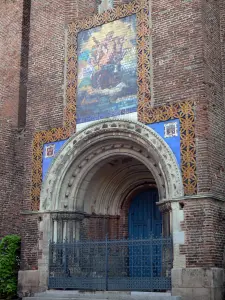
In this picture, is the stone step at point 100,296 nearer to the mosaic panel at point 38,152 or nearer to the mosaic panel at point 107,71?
the mosaic panel at point 38,152

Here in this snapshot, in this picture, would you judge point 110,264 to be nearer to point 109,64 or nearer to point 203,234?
point 203,234

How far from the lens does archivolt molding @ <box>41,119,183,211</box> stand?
13414 millimetres

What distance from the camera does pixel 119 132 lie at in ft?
46.1

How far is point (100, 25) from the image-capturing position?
15.3 metres

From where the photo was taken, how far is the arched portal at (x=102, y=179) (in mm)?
13297

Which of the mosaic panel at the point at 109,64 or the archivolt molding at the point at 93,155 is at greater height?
the mosaic panel at the point at 109,64

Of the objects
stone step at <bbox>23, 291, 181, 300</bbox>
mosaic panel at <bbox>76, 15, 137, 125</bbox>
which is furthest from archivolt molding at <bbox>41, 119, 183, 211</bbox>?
stone step at <bbox>23, 291, 181, 300</bbox>

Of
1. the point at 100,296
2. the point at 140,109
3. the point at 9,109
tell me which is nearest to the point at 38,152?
the point at 9,109

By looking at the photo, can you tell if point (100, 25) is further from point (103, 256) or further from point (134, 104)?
point (103, 256)

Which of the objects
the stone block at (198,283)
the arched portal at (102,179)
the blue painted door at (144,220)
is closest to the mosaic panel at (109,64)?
the arched portal at (102,179)

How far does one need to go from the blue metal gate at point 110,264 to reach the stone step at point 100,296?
223mm

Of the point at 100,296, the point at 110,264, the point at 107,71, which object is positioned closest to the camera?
the point at 100,296

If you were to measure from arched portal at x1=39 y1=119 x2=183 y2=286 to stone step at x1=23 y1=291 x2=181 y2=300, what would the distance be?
848 mm

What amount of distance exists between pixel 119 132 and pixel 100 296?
423 centimetres
